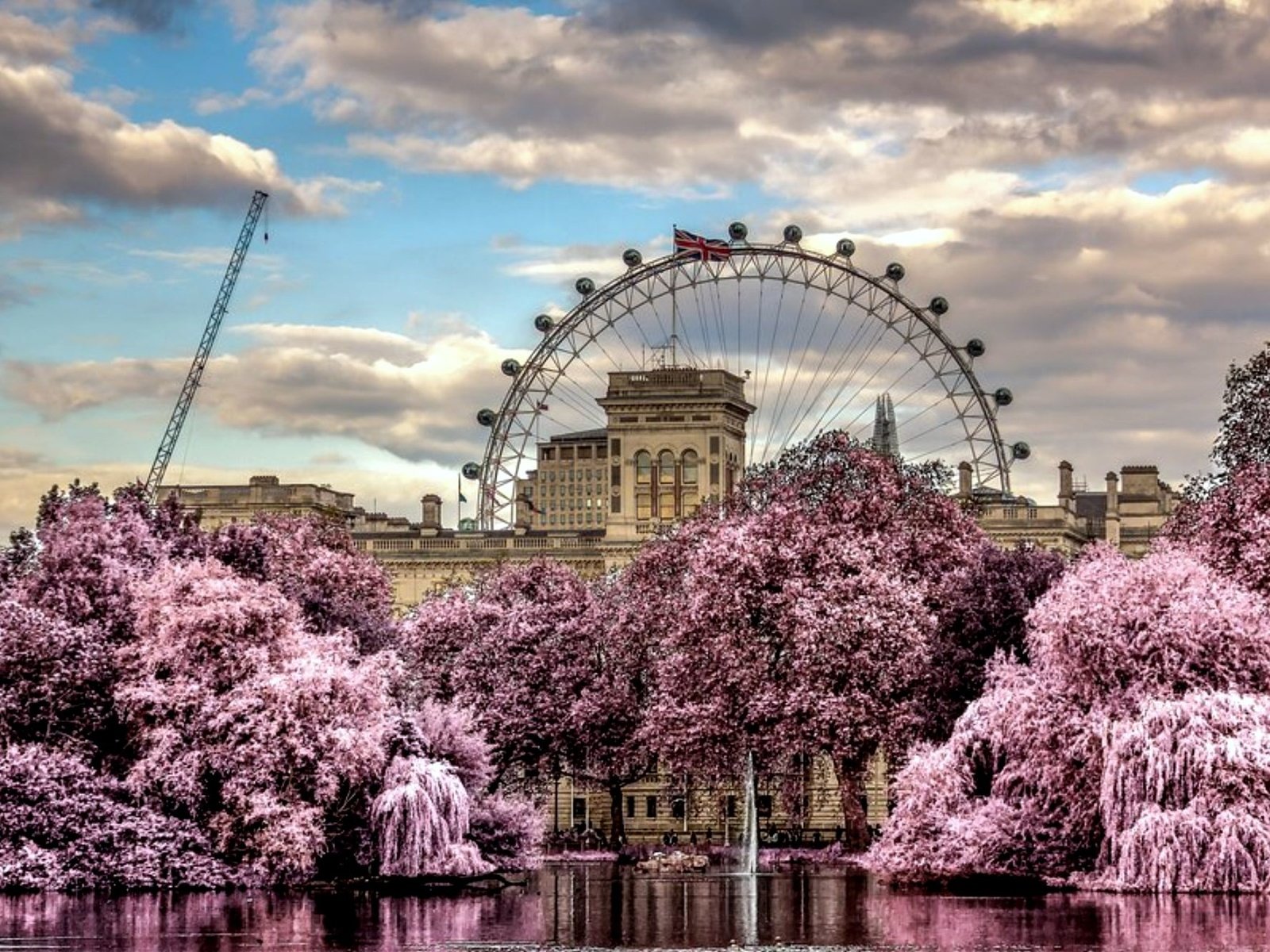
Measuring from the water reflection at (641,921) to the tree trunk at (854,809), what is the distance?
21.1 meters

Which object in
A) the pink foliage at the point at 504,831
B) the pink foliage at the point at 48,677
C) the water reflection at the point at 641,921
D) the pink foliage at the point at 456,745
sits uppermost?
the pink foliage at the point at 48,677

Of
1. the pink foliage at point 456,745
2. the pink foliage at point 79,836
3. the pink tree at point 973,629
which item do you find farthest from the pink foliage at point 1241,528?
the pink foliage at point 79,836

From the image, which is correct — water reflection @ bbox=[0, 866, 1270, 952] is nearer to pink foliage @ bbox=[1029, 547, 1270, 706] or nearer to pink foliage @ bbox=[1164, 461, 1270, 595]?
pink foliage @ bbox=[1029, 547, 1270, 706]

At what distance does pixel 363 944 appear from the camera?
6384cm

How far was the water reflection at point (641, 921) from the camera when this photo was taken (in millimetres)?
64125

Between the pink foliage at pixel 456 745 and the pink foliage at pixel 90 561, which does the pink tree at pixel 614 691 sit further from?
the pink foliage at pixel 90 561

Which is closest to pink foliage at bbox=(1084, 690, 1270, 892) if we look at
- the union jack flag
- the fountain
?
the fountain

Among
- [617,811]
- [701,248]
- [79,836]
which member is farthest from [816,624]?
[701,248]

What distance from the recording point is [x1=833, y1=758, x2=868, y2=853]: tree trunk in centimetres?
11319

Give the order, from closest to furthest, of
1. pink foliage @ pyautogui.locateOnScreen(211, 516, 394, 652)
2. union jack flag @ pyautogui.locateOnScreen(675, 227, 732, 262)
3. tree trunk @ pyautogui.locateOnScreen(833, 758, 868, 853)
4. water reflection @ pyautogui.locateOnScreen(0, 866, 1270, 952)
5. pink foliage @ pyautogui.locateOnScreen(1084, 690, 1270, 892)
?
water reflection @ pyautogui.locateOnScreen(0, 866, 1270, 952), pink foliage @ pyautogui.locateOnScreen(1084, 690, 1270, 892), pink foliage @ pyautogui.locateOnScreen(211, 516, 394, 652), tree trunk @ pyautogui.locateOnScreen(833, 758, 868, 853), union jack flag @ pyautogui.locateOnScreen(675, 227, 732, 262)

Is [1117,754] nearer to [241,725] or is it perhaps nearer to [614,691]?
[241,725]

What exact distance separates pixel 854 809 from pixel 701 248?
80040 mm

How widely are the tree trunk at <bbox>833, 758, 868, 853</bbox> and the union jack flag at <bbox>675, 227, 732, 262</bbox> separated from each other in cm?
7692

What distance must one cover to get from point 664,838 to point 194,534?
197 ft
